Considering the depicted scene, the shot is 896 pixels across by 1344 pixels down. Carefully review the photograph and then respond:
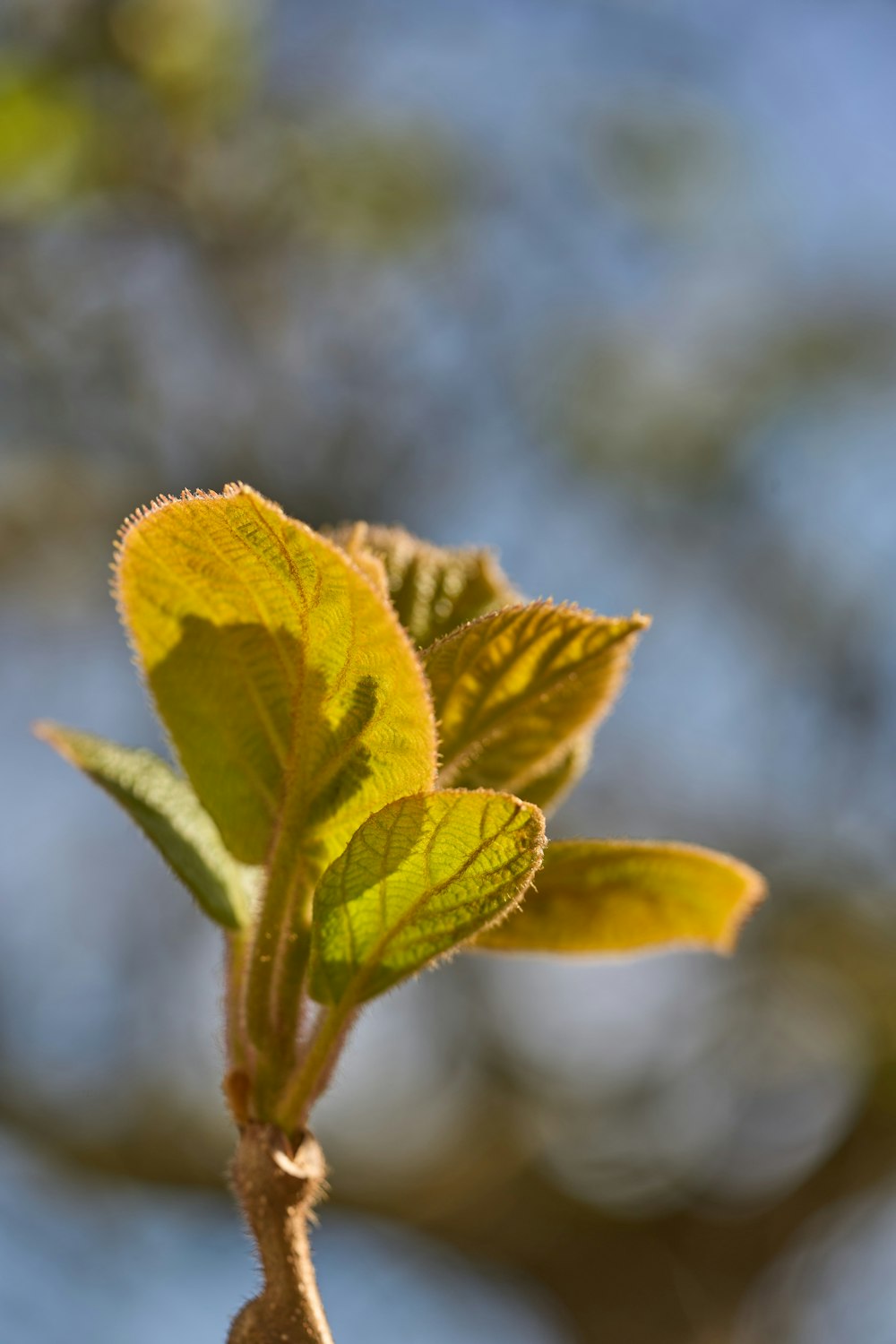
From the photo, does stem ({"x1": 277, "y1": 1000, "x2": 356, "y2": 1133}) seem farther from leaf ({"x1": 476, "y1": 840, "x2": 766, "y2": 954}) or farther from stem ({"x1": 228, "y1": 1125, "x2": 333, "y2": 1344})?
leaf ({"x1": 476, "y1": 840, "x2": 766, "y2": 954})

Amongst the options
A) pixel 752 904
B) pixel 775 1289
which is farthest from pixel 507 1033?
pixel 752 904

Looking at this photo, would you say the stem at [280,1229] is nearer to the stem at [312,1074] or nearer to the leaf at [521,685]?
the stem at [312,1074]

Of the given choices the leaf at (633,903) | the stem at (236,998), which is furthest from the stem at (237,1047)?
the leaf at (633,903)

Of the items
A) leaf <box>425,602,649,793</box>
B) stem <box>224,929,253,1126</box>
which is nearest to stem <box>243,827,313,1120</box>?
stem <box>224,929,253,1126</box>

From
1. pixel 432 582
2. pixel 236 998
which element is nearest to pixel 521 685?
pixel 432 582

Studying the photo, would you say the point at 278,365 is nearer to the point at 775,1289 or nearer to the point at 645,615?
the point at 775,1289

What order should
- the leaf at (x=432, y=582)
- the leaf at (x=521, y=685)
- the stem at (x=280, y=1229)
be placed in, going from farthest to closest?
the leaf at (x=432, y=582), the leaf at (x=521, y=685), the stem at (x=280, y=1229)
